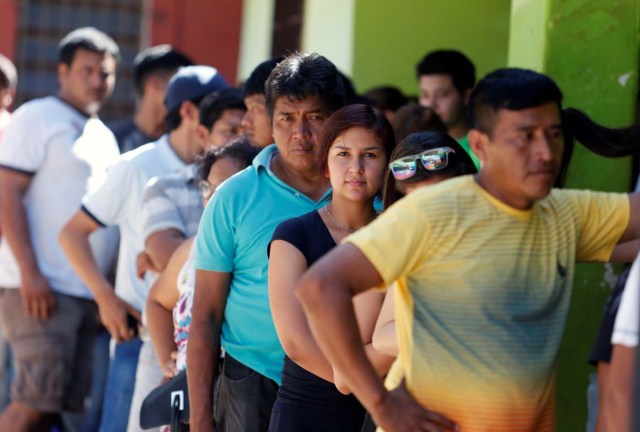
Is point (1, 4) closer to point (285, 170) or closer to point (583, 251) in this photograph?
point (285, 170)

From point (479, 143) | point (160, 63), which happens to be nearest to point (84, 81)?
point (160, 63)

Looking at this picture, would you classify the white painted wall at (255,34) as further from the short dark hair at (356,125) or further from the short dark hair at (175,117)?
the short dark hair at (356,125)

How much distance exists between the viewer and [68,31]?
11.7m

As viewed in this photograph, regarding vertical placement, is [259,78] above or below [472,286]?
above

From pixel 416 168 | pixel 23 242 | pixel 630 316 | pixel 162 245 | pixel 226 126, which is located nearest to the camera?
pixel 630 316

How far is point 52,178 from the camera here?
684 centimetres

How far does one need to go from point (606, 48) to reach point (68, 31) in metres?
7.76

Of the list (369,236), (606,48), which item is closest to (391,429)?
(369,236)

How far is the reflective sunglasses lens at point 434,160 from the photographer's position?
3564 mm

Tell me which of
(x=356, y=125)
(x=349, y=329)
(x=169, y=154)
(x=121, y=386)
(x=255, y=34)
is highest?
(x=255, y=34)

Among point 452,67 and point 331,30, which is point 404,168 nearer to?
point 452,67

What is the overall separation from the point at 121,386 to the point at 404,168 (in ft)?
8.95

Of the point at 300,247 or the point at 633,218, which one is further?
the point at 300,247

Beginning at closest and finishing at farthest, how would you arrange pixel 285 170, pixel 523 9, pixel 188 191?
pixel 285 170, pixel 523 9, pixel 188 191
